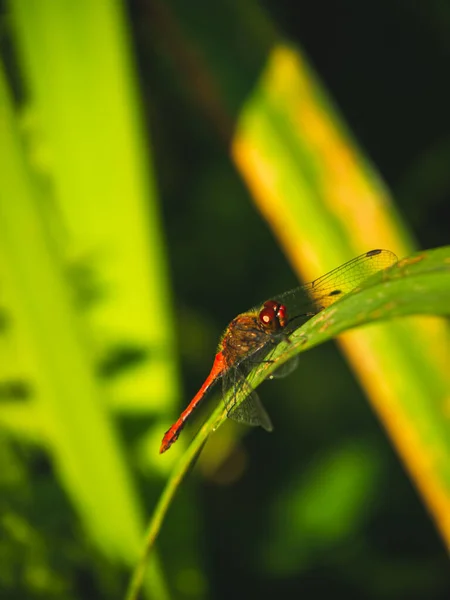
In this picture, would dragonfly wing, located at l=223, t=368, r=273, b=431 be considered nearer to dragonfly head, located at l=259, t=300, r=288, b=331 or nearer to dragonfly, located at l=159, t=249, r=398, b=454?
dragonfly, located at l=159, t=249, r=398, b=454

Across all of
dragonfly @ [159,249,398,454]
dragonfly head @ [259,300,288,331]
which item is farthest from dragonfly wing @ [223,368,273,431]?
dragonfly head @ [259,300,288,331]

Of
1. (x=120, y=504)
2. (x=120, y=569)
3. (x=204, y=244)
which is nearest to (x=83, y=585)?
(x=120, y=569)

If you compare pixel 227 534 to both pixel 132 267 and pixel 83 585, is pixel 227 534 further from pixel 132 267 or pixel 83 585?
pixel 132 267

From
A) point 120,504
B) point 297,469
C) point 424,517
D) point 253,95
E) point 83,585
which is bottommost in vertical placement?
Answer: point 424,517

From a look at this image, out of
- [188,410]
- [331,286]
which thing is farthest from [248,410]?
[331,286]

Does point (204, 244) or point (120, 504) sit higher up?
point (204, 244)

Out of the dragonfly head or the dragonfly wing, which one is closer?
the dragonfly wing

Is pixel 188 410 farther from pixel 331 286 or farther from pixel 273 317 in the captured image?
pixel 331 286
